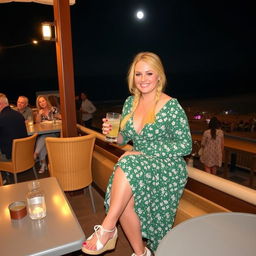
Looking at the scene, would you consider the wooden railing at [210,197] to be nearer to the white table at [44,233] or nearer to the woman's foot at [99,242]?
the woman's foot at [99,242]

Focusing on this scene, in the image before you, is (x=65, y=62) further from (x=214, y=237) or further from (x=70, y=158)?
(x=214, y=237)

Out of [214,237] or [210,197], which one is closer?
[214,237]

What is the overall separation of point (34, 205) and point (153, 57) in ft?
3.69

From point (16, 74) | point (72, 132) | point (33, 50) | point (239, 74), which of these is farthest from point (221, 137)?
point (239, 74)

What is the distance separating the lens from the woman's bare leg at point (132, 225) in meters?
1.43

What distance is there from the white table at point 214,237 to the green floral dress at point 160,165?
1.60 feet

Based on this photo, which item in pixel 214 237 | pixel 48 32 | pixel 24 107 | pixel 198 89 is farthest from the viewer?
pixel 198 89

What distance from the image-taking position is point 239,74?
181ft

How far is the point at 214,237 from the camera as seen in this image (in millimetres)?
851

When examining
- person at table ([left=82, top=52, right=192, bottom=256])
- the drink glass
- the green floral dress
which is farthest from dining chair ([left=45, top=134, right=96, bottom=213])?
the drink glass

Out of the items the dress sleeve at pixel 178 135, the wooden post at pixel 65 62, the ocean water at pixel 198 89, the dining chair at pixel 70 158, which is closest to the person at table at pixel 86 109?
the wooden post at pixel 65 62

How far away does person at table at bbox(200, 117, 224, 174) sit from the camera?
16.6 feet

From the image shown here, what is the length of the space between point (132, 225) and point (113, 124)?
685 mm

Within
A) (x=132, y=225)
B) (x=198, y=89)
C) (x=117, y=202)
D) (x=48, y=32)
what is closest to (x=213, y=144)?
(x=48, y=32)
